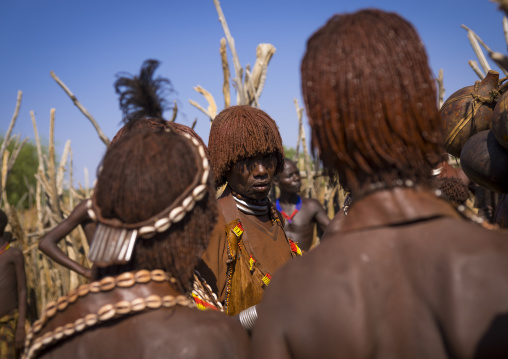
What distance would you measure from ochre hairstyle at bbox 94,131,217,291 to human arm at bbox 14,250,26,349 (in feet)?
15.7

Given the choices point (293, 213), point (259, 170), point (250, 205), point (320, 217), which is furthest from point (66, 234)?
point (320, 217)

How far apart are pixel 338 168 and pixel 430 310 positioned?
0.51m

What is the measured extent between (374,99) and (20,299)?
19.0 ft

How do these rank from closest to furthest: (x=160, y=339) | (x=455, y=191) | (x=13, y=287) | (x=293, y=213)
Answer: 1. (x=160, y=339)
2. (x=455, y=191)
3. (x=13, y=287)
4. (x=293, y=213)

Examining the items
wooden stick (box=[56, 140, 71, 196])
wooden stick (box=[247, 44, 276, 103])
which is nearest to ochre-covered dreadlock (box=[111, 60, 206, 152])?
wooden stick (box=[247, 44, 276, 103])

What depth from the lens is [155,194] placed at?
5.34ft

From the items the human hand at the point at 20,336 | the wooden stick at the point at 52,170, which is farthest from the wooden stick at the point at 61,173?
the human hand at the point at 20,336

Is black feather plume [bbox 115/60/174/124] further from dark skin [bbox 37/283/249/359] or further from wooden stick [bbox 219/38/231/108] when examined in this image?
wooden stick [bbox 219/38/231/108]

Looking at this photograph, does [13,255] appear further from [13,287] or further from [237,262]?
[237,262]

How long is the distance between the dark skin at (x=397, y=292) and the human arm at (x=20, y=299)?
531 cm

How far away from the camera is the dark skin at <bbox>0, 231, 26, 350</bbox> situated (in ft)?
18.6

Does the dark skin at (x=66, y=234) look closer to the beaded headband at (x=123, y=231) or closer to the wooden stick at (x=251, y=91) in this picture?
the beaded headband at (x=123, y=231)

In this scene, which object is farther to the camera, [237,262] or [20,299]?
[20,299]

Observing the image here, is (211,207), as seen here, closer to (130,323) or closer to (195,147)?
(195,147)
